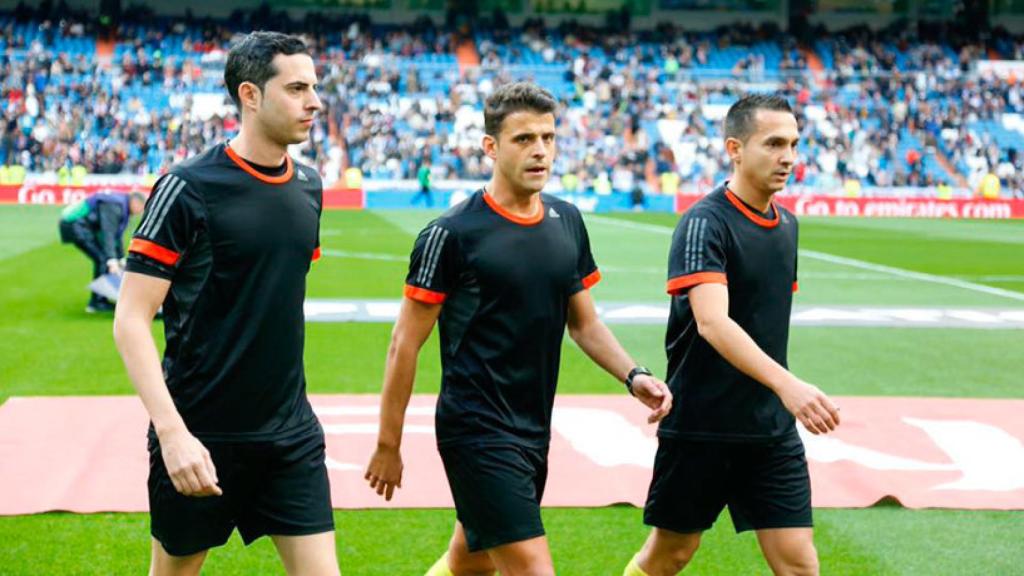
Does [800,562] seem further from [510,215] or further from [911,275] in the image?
[911,275]

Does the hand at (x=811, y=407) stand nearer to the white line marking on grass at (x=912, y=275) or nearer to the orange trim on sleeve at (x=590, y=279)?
the orange trim on sleeve at (x=590, y=279)

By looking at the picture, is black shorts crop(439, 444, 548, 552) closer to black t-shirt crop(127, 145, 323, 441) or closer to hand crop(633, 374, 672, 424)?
hand crop(633, 374, 672, 424)

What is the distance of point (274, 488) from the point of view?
448cm

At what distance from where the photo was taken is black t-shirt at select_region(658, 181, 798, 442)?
5070 millimetres

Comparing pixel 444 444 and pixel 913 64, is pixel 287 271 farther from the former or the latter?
pixel 913 64

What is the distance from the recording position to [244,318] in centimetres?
439

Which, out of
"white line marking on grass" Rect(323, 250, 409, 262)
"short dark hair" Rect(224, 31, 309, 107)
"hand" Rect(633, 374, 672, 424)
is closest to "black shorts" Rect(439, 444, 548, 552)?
"hand" Rect(633, 374, 672, 424)

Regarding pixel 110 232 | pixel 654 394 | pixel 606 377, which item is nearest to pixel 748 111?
pixel 654 394

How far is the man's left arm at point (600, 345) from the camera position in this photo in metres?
4.93

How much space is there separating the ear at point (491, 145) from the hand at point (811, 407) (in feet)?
4.17

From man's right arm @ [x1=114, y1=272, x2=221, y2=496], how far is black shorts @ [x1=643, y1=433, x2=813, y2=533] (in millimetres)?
1849

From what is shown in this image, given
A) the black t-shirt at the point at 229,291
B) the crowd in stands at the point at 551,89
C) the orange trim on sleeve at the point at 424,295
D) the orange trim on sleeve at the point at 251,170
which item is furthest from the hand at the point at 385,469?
the crowd in stands at the point at 551,89

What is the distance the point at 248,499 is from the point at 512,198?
4.39ft

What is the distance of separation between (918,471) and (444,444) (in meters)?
4.32
